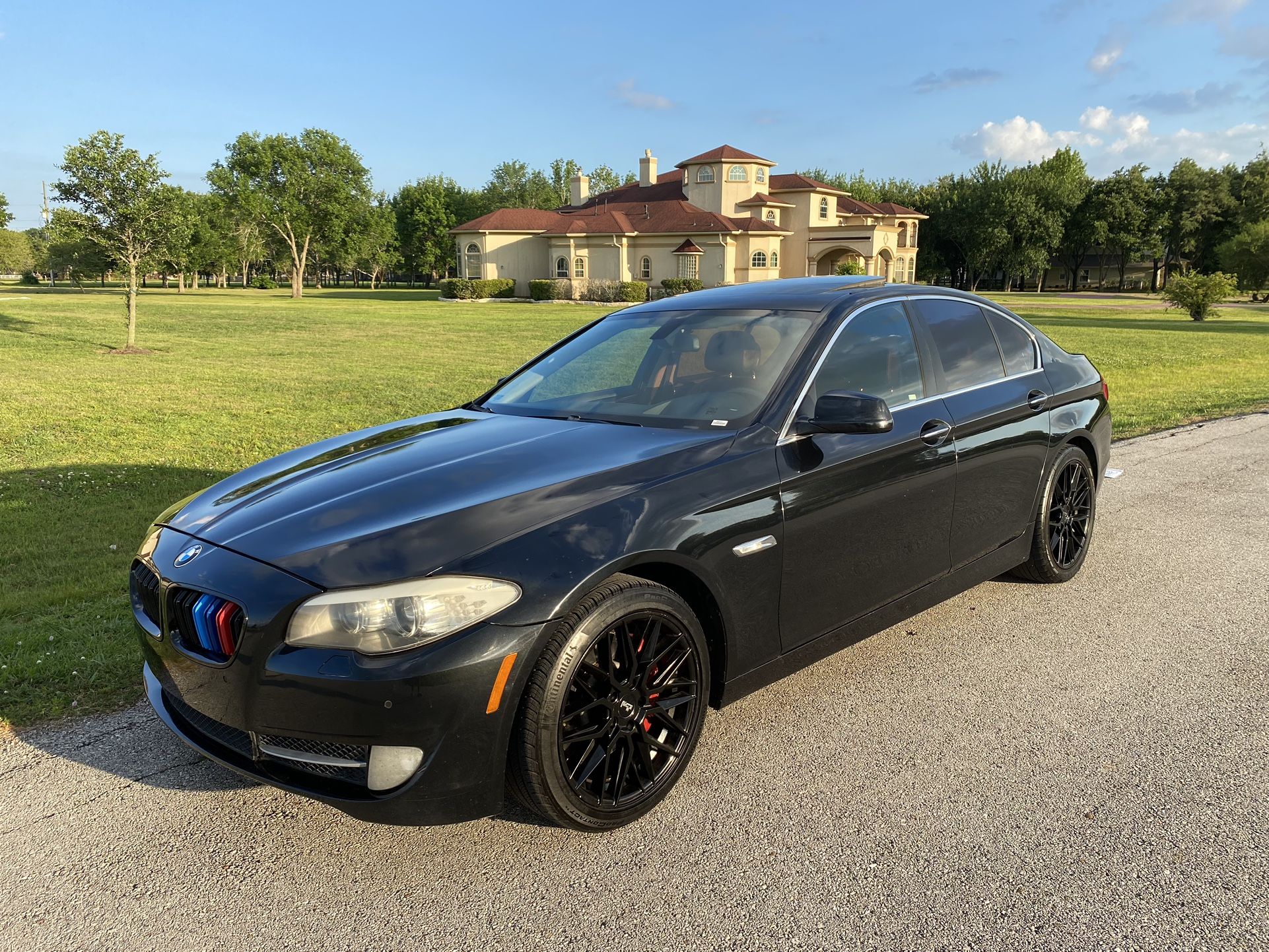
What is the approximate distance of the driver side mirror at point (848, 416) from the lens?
3.34 m

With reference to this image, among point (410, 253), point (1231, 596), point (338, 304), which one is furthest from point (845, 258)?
point (1231, 596)

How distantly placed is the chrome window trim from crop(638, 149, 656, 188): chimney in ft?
220

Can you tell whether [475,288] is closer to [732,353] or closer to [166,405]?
[166,405]

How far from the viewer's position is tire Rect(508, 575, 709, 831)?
8.77 ft

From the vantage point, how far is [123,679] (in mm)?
3996

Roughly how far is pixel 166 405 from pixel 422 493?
11859 mm

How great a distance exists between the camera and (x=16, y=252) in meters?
117

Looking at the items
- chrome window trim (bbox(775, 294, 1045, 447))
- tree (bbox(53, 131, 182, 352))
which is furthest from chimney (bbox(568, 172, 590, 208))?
chrome window trim (bbox(775, 294, 1045, 447))

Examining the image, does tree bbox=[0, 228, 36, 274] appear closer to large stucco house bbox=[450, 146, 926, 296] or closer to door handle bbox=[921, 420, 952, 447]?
large stucco house bbox=[450, 146, 926, 296]

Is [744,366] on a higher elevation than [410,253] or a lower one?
lower

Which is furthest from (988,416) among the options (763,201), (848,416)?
(763,201)

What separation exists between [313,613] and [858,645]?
2787 millimetres

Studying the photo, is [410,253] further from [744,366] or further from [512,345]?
[744,366]

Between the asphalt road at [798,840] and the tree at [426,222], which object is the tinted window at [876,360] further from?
the tree at [426,222]
